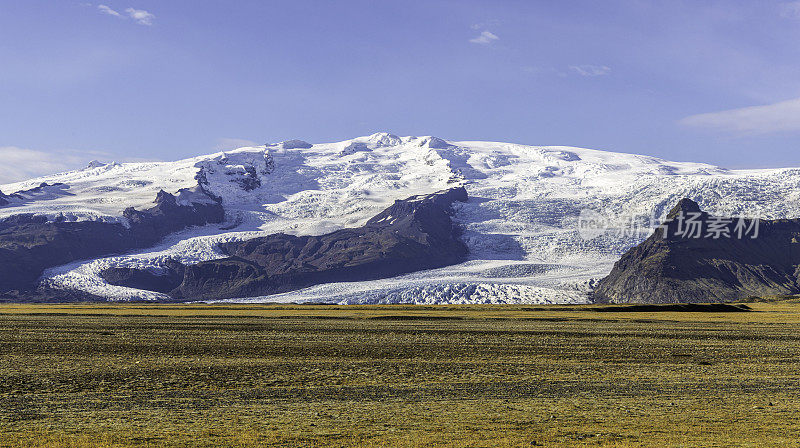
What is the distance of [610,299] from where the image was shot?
560 ft

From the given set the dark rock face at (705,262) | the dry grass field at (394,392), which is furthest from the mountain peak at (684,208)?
the dry grass field at (394,392)

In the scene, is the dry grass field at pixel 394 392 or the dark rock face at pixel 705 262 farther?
the dark rock face at pixel 705 262

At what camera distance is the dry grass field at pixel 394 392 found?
16.2 m

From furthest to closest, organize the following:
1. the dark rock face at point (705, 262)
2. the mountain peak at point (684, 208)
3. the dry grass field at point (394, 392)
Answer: the mountain peak at point (684, 208)
the dark rock face at point (705, 262)
the dry grass field at point (394, 392)

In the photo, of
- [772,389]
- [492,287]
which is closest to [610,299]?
[492,287]

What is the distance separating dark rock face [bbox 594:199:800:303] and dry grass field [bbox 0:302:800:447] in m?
141

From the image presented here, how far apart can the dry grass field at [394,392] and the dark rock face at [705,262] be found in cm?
14087

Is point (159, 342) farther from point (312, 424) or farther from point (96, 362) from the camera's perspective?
point (312, 424)

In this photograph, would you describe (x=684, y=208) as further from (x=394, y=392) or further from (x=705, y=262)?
(x=394, y=392)

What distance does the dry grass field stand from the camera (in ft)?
53.2

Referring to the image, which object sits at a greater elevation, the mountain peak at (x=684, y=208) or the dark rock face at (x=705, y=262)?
the mountain peak at (x=684, y=208)

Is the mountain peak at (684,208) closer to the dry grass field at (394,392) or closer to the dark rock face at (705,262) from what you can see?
the dark rock face at (705,262)

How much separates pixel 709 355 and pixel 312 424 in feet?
77.5

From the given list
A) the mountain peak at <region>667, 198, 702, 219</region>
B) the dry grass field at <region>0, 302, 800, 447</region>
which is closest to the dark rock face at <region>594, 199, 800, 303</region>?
the mountain peak at <region>667, 198, 702, 219</region>
